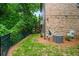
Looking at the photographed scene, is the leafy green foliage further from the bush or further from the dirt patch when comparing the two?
the dirt patch

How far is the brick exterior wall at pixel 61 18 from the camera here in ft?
6.65

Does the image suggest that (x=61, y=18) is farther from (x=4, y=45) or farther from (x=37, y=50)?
(x=4, y=45)

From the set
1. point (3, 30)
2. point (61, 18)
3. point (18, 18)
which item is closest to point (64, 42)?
point (61, 18)

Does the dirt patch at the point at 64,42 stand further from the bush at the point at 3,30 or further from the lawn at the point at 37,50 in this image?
the bush at the point at 3,30

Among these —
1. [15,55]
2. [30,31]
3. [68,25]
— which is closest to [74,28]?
[68,25]

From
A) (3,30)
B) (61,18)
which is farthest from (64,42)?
(3,30)

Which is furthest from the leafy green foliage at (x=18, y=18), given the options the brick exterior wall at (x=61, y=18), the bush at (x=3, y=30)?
the brick exterior wall at (x=61, y=18)

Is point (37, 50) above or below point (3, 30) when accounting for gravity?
below

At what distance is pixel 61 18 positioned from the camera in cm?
204

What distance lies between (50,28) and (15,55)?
1.60 feet

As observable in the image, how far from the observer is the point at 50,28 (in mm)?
2031

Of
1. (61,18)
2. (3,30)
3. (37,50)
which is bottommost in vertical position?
(37,50)

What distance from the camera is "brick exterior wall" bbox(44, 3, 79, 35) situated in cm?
203

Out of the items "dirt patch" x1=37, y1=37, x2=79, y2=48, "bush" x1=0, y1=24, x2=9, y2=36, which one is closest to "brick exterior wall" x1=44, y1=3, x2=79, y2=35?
"dirt patch" x1=37, y1=37, x2=79, y2=48
